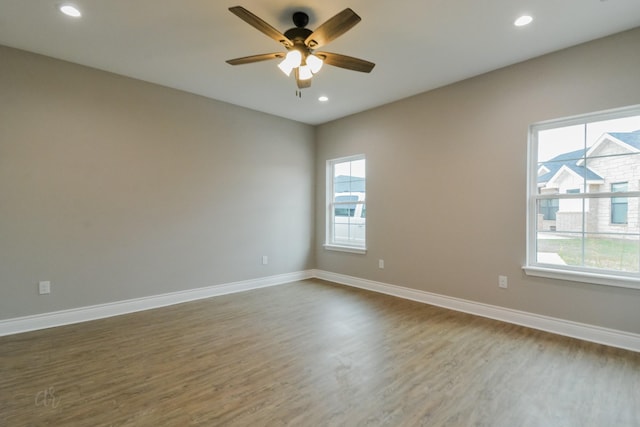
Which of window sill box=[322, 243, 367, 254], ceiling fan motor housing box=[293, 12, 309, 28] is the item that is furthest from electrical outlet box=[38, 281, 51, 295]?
window sill box=[322, 243, 367, 254]

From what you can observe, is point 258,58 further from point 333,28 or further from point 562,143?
point 562,143

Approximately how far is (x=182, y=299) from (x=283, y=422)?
2.83 meters

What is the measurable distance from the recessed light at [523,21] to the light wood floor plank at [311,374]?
2798mm

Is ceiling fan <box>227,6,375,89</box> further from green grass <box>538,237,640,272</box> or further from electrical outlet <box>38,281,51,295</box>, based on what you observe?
electrical outlet <box>38,281,51,295</box>

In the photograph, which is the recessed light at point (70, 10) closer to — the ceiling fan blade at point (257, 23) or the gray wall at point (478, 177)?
the ceiling fan blade at point (257, 23)

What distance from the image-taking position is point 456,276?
3.77 meters

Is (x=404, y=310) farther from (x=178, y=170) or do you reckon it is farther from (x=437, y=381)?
(x=178, y=170)

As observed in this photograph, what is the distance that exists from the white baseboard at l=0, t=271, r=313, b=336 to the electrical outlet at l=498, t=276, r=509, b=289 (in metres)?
3.21

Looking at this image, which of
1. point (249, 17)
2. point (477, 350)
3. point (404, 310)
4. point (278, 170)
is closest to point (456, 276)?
point (404, 310)

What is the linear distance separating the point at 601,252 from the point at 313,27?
11.0ft

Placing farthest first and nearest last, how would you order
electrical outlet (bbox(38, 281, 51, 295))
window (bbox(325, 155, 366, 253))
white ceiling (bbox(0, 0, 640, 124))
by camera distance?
1. window (bbox(325, 155, 366, 253))
2. electrical outlet (bbox(38, 281, 51, 295))
3. white ceiling (bbox(0, 0, 640, 124))

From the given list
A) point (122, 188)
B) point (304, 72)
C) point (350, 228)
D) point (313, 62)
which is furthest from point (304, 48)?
point (350, 228)

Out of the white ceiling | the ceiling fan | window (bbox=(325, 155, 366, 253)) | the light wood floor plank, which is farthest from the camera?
window (bbox=(325, 155, 366, 253))

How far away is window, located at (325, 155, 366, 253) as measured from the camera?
16.5ft
